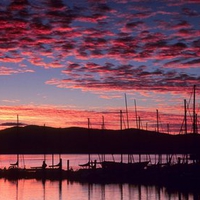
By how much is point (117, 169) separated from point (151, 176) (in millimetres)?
Answer: 7908

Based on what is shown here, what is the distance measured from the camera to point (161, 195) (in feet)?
184

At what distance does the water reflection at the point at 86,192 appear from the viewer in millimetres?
55406

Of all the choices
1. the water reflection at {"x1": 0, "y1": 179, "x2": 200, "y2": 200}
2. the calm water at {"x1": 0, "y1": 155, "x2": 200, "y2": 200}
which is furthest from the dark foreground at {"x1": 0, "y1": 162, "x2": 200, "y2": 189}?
the calm water at {"x1": 0, "y1": 155, "x2": 200, "y2": 200}

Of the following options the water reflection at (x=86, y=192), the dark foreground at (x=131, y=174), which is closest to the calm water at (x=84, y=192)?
the water reflection at (x=86, y=192)

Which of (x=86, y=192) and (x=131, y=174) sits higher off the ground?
(x=131, y=174)

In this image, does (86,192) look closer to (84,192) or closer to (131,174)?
(84,192)

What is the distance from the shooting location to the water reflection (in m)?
55.4

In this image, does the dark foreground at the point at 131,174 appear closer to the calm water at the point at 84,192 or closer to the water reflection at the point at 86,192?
the water reflection at the point at 86,192

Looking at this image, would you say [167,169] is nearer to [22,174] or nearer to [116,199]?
[116,199]

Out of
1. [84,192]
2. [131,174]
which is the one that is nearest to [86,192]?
[84,192]

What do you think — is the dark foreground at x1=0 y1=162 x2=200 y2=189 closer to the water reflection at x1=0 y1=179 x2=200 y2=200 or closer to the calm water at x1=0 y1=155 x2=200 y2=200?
the water reflection at x1=0 y1=179 x2=200 y2=200

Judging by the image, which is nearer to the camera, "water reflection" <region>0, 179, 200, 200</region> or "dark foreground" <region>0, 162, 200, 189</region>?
"water reflection" <region>0, 179, 200, 200</region>

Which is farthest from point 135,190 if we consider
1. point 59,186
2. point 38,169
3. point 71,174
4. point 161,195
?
point 38,169

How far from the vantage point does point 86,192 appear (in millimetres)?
60281
